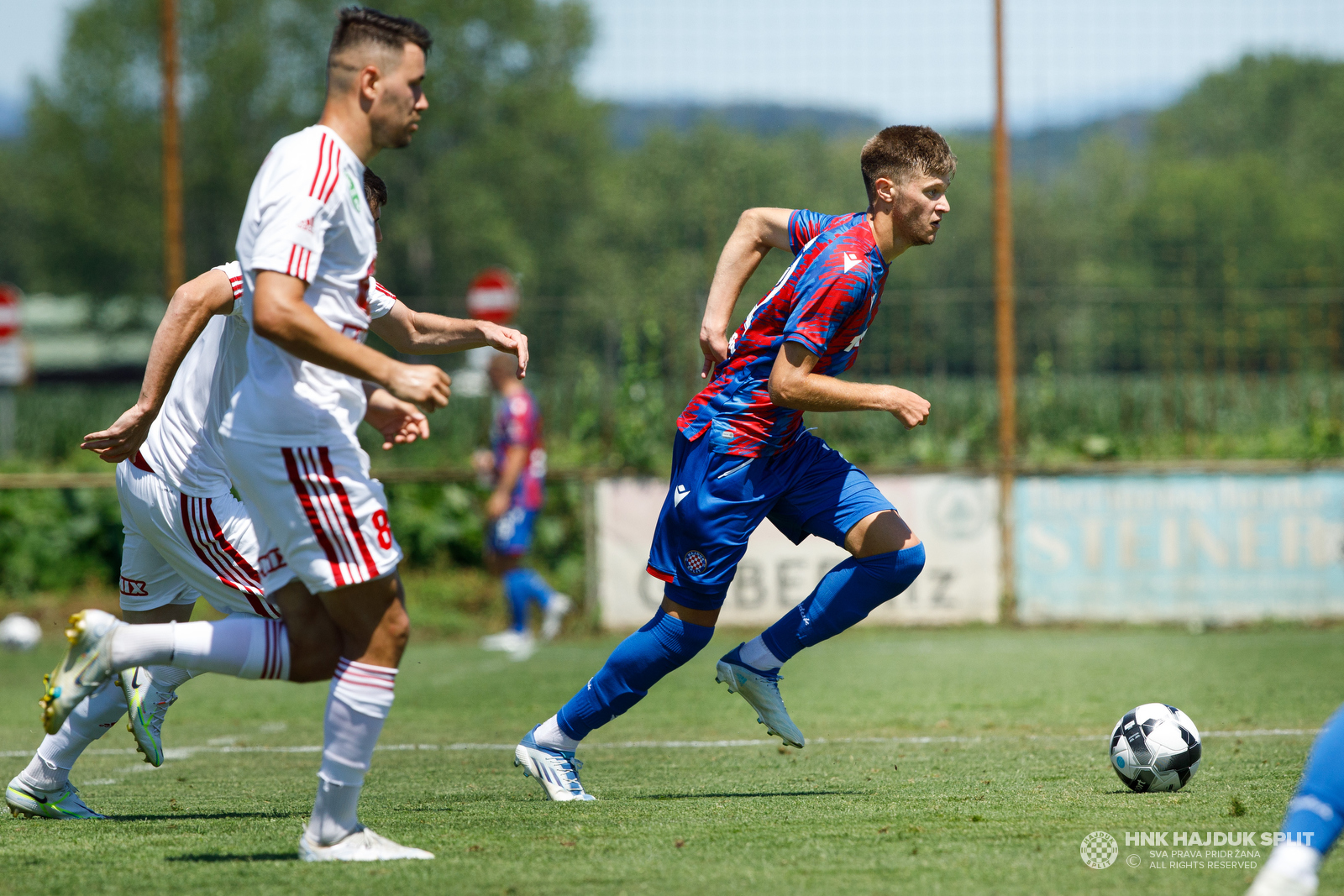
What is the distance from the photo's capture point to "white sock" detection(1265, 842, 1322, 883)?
2564mm

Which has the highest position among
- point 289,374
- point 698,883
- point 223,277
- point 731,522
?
point 223,277

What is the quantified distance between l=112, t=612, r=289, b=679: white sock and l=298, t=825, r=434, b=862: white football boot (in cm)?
45

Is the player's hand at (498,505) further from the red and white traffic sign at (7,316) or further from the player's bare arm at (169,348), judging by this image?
the red and white traffic sign at (7,316)

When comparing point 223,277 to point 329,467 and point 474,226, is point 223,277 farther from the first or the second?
point 474,226

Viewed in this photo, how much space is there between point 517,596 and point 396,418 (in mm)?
7494

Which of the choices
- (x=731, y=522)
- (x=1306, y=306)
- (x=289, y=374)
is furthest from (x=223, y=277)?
(x=1306, y=306)

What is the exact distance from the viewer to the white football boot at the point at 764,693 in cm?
466

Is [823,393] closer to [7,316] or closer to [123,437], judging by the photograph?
[123,437]

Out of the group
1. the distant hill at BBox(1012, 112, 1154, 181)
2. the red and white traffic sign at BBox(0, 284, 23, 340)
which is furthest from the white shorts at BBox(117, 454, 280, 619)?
the red and white traffic sign at BBox(0, 284, 23, 340)

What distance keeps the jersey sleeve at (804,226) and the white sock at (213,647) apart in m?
2.35

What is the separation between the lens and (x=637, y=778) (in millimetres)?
5062

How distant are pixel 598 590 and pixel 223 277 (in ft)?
24.5

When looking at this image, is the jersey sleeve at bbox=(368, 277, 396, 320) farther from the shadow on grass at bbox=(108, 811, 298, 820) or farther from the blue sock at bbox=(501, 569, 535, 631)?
the blue sock at bbox=(501, 569, 535, 631)

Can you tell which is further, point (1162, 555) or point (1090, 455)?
point (1090, 455)
